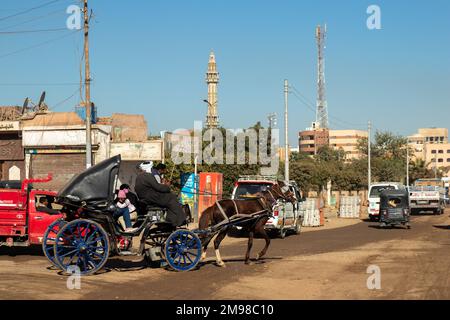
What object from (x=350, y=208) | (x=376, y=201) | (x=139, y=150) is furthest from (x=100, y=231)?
(x=350, y=208)

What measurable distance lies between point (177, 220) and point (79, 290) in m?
3.11

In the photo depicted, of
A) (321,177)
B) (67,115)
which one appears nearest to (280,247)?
(67,115)

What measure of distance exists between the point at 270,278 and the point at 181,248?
81.9 inches

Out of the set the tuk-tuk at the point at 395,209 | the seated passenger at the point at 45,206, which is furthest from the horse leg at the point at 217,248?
the tuk-tuk at the point at 395,209

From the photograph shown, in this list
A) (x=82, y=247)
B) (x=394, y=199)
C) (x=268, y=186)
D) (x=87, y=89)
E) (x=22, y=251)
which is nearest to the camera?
(x=82, y=247)

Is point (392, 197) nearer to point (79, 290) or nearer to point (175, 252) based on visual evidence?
point (175, 252)

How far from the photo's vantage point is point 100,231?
13.4 m

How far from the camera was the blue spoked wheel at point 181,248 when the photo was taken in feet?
46.1

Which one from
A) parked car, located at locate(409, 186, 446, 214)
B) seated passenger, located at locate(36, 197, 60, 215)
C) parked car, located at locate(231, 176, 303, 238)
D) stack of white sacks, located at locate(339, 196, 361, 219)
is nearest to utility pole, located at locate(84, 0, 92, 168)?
parked car, located at locate(231, 176, 303, 238)

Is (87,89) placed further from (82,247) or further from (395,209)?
(82,247)

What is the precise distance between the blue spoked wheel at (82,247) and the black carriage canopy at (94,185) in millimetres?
567

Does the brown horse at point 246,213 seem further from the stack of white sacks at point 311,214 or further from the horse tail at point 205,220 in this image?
the stack of white sacks at point 311,214

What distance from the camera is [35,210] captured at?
675 inches
